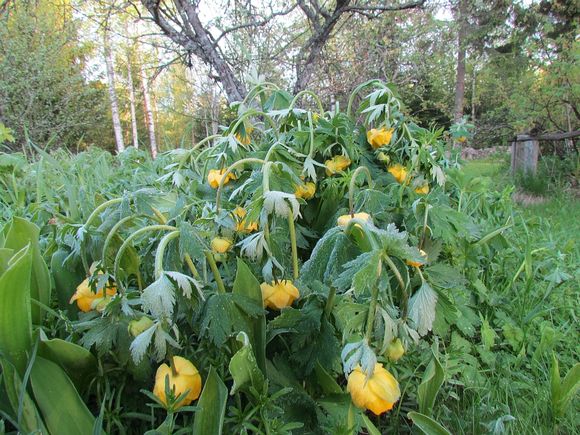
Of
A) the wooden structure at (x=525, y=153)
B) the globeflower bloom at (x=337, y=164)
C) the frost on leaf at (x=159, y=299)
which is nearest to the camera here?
the frost on leaf at (x=159, y=299)

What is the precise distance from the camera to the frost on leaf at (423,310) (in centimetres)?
68

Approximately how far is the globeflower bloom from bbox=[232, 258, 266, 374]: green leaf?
54 cm

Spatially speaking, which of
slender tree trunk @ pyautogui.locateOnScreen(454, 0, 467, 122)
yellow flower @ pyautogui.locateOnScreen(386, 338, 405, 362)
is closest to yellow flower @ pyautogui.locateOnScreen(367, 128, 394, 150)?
yellow flower @ pyautogui.locateOnScreen(386, 338, 405, 362)

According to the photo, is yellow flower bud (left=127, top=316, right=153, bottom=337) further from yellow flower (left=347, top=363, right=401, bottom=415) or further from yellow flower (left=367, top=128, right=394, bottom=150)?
yellow flower (left=367, top=128, right=394, bottom=150)

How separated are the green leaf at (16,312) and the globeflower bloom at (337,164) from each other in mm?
817

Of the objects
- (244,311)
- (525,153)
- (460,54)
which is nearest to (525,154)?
(525,153)

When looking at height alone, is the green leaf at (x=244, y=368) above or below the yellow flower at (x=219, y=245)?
below

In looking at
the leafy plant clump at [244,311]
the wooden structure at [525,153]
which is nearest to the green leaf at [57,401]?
the leafy plant clump at [244,311]

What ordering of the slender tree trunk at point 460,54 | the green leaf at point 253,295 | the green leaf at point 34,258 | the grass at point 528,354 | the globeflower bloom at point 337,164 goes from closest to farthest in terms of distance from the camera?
the green leaf at point 253,295 → the green leaf at point 34,258 → the grass at point 528,354 → the globeflower bloom at point 337,164 → the slender tree trunk at point 460,54

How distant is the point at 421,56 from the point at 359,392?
6281mm

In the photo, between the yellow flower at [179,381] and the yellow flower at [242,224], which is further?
the yellow flower at [242,224]

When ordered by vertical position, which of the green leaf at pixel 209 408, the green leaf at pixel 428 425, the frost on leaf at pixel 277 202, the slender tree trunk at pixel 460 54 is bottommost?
the green leaf at pixel 428 425

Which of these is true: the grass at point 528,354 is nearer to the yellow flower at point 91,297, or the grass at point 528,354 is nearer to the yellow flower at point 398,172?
the yellow flower at point 398,172

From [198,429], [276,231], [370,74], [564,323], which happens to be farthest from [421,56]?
[198,429]
